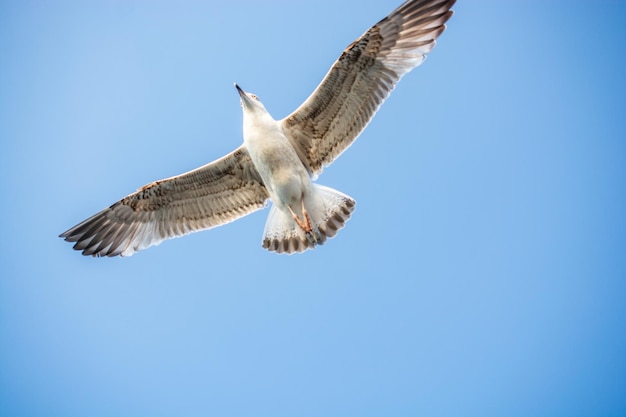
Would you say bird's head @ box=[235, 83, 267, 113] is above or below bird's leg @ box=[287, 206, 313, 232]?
above

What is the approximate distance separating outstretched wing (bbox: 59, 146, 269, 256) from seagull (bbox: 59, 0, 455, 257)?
0.02 metres

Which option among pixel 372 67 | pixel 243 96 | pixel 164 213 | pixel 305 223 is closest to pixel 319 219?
pixel 305 223

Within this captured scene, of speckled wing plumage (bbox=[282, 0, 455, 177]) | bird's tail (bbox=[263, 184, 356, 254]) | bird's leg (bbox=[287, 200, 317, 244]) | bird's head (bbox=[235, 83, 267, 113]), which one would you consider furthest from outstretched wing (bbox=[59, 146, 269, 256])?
speckled wing plumage (bbox=[282, 0, 455, 177])

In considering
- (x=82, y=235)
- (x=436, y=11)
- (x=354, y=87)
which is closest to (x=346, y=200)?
(x=354, y=87)

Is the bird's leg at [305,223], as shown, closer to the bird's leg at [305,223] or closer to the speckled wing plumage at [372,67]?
the bird's leg at [305,223]

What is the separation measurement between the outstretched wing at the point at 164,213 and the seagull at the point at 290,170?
0.6 inches

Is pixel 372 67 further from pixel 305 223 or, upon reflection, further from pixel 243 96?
pixel 305 223

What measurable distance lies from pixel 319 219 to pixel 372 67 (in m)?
2.34

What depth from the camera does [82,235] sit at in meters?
10.5

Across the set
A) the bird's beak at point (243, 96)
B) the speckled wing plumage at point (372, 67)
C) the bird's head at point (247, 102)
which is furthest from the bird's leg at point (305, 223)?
the bird's beak at point (243, 96)

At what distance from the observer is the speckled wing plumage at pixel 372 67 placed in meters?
9.30

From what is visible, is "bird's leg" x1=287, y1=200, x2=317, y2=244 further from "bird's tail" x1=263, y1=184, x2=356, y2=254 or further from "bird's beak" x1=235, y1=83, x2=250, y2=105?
"bird's beak" x1=235, y1=83, x2=250, y2=105

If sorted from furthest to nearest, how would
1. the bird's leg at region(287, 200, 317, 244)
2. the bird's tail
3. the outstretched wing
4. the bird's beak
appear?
the outstretched wing → the bird's tail → the bird's leg at region(287, 200, 317, 244) → the bird's beak

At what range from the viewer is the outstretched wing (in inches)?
406
